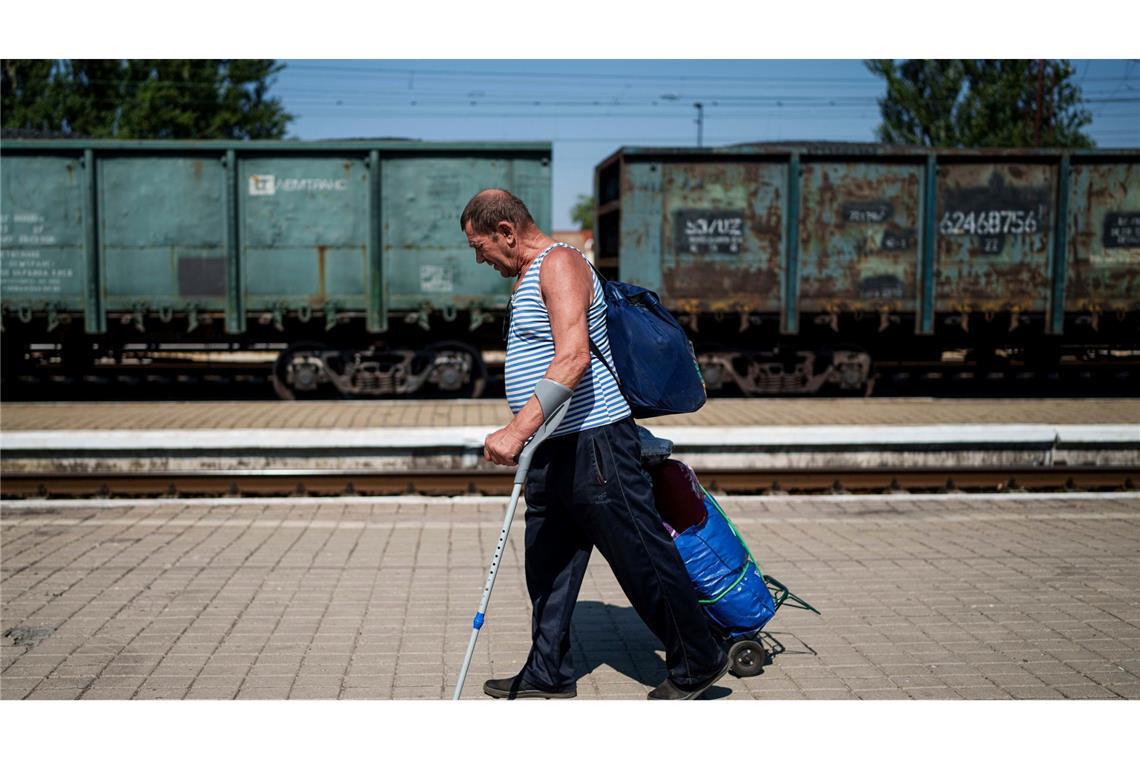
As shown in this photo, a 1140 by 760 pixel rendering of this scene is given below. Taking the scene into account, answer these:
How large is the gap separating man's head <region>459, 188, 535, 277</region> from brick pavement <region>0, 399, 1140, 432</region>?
7.16m

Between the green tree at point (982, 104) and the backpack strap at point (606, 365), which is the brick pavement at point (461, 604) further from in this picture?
the green tree at point (982, 104)

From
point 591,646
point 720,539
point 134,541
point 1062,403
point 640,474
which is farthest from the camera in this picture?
point 1062,403

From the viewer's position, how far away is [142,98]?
96.0 ft

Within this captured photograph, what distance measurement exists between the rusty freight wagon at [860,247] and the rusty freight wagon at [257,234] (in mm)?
2020

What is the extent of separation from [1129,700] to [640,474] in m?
2.07

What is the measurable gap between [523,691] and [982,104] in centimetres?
3143

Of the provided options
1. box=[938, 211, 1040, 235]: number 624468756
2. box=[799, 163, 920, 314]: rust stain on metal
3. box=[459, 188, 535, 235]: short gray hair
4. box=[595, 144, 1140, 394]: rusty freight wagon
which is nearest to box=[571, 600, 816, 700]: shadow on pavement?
box=[459, 188, 535, 235]: short gray hair

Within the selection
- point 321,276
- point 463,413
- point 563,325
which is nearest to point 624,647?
point 563,325

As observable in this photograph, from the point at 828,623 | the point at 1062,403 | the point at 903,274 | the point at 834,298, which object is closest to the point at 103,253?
the point at 834,298

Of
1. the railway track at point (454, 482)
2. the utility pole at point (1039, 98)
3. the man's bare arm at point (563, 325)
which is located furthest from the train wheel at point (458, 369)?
the utility pole at point (1039, 98)

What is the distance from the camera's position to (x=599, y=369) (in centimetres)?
352

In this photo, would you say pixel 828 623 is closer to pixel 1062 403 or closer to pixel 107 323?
pixel 1062 403

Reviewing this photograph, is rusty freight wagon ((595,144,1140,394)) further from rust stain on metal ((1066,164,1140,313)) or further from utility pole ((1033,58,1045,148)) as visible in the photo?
utility pole ((1033,58,1045,148))

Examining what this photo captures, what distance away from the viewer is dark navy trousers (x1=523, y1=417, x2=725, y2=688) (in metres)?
3.46
